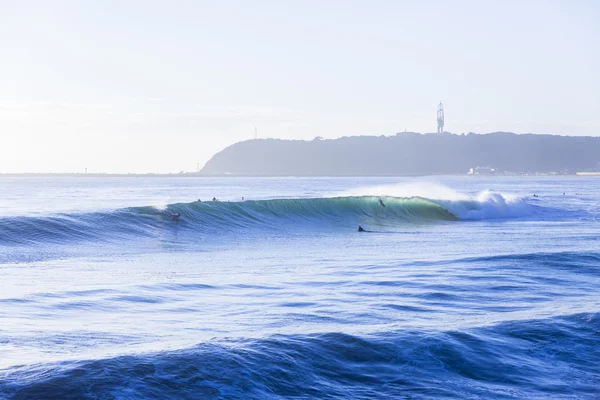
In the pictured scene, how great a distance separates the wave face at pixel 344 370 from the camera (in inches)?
289

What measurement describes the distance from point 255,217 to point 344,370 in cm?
2738

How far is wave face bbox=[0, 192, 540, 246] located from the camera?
82.4 ft

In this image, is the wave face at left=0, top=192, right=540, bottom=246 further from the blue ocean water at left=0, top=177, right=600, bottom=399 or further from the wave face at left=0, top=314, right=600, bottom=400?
the wave face at left=0, top=314, right=600, bottom=400

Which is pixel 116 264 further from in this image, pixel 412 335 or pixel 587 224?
pixel 587 224

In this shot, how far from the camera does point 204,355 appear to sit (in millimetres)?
8219

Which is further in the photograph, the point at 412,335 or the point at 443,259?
the point at 443,259

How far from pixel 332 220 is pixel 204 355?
2984 centimetres

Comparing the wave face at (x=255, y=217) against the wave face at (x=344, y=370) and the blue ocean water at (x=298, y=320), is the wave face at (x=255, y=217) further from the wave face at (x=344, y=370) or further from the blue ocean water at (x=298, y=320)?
the wave face at (x=344, y=370)

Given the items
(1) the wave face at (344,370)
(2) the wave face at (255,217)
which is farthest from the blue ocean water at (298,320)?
(2) the wave face at (255,217)

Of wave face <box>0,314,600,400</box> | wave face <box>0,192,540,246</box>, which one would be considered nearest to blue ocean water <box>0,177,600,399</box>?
wave face <box>0,314,600,400</box>

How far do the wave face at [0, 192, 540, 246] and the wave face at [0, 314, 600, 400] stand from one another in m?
15.8

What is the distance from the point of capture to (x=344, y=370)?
8.29 metres

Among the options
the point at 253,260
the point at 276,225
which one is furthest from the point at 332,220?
the point at 253,260

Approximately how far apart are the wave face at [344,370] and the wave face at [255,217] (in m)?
15.8
